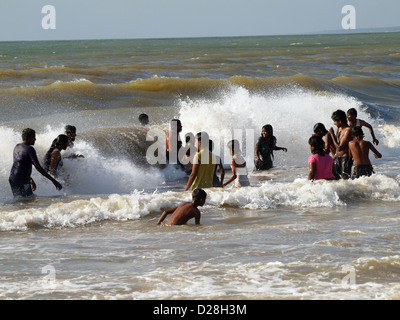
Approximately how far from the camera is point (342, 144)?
33.6 feet

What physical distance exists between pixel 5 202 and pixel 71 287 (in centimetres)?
488

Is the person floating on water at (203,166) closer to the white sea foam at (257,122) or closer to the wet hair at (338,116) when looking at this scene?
the wet hair at (338,116)

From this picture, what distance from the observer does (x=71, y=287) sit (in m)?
5.54

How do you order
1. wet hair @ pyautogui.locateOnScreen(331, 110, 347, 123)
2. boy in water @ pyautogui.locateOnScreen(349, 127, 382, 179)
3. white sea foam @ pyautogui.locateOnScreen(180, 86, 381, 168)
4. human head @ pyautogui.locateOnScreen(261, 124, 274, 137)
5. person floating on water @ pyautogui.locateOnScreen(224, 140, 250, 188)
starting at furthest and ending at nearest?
white sea foam @ pyautogui.locateOnScreen(180, 86, 381, 168) → human head @ pyautogui.locateOnScreen(261, 124, 274, 137) → wet hair @ pyautogui.locateOnScreen(331, 110, 347, 123) → boy in water @ pyautogui.locateOnScreen(349, 127, 382, 179) → person floating on water @ pyautogui.locateOnScreen(224, 140, 250, 188)

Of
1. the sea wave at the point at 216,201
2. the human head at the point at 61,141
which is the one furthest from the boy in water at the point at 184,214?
the human head at the point at 61,141

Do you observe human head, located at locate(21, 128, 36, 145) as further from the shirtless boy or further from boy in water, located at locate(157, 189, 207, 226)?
the shirtless boy

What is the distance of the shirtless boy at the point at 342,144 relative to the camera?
33.2ft

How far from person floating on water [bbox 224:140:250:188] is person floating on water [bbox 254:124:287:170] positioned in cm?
214

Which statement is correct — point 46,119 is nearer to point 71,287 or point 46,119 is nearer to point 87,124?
point 87,124

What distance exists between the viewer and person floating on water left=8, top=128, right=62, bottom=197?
9.67 meters

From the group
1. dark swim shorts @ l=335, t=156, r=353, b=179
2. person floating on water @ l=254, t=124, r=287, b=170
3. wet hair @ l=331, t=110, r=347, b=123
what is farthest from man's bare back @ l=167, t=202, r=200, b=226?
person floating on water @ l=254, t=124, r=287, b=170

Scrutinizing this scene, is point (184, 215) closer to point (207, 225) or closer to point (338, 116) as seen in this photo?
point (207, 225)

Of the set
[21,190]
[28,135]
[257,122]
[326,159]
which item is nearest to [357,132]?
[326,159]
